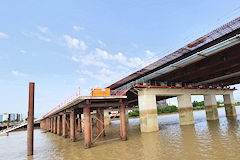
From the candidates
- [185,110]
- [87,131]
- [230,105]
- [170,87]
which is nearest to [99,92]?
[87,131]

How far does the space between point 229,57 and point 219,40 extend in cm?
443

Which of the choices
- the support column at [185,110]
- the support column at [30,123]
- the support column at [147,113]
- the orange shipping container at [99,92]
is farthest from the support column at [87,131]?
the support column at [185,110]

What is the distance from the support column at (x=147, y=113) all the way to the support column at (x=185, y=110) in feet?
26.1

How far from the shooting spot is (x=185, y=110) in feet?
98.5

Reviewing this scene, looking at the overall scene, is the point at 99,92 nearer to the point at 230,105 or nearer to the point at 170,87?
the point at 170,87

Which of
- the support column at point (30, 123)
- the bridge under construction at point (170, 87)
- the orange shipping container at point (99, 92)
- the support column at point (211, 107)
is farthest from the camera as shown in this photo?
the support column at point (211, 107)

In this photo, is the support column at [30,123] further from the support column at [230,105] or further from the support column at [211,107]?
the support column at [230,105]

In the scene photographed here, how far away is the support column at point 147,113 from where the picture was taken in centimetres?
2442

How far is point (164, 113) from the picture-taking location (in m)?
93.1

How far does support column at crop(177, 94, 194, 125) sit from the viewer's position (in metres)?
29.8

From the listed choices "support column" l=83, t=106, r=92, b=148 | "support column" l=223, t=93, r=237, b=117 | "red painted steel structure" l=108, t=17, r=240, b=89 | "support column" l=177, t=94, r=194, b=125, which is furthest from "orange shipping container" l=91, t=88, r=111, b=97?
"support column" l=223, t=93, r=237, b=117

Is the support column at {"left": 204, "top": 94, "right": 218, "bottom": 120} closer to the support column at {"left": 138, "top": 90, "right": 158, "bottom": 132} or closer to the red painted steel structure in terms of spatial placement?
the support column at {"left": 138, "top": 90, "right": 158, "bottom": 132}

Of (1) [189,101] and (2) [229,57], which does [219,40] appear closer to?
(2) [229,57]

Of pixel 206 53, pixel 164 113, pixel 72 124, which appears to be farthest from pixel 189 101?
pixel 164 113
